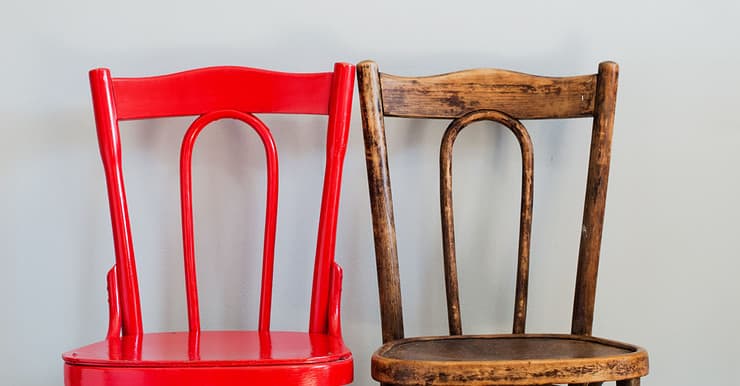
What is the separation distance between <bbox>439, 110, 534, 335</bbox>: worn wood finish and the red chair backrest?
0.18m

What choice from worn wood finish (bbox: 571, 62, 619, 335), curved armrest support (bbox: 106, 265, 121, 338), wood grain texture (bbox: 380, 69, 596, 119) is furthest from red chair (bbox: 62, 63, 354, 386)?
worn wood finish (bbox: 571, 62, 619, 335)

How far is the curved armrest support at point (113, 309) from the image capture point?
4.46 feet

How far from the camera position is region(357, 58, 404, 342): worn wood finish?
4.57 ft

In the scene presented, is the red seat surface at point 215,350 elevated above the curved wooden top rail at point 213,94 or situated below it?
below

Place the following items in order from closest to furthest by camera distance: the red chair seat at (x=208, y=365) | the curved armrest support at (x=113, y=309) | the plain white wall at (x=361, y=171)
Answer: the red chair seat at (x=208, y=365) < the curved armrest support at (x=113, y=309) < the plain white wall at (x=361, y=171)

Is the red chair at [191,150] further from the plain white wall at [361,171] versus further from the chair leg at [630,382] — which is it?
the chair leg at [630,382]

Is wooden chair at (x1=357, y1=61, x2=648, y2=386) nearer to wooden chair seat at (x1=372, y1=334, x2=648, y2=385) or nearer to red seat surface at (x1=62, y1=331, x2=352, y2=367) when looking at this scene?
wooden chair seat at (x1=372, y1=334, x2=648, y2=385)

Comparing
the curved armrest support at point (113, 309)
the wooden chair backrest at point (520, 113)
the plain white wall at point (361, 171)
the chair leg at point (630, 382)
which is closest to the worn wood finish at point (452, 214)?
the wooden chair backrest at point (520, 113)

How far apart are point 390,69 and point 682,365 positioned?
2.65 feet

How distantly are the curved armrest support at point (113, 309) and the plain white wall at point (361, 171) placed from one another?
205mm

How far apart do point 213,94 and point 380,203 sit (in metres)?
0.35

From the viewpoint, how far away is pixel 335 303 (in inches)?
54.6

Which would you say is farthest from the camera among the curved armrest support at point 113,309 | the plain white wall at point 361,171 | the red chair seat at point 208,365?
the plain white wall at point 361,171

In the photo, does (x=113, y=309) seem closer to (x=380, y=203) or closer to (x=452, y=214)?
(x=380, y=203)
